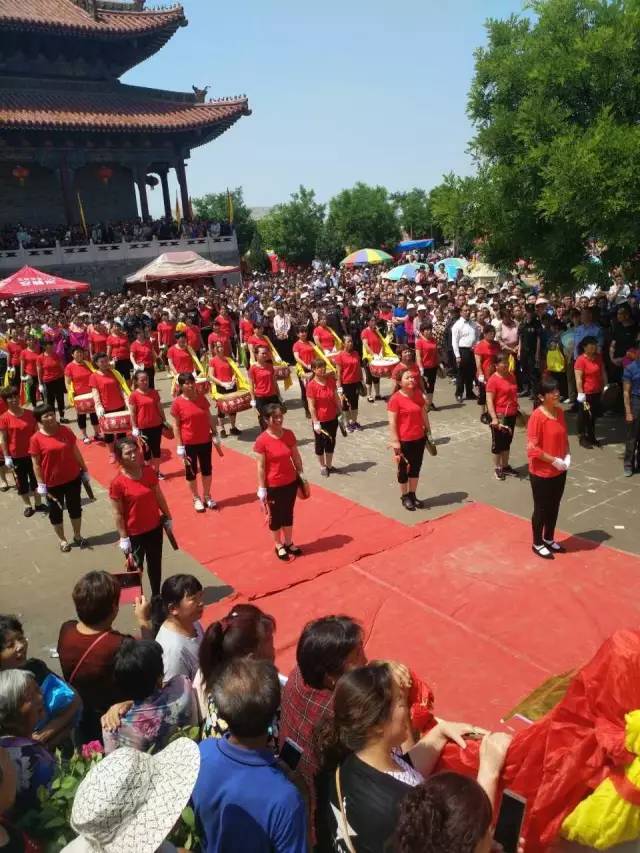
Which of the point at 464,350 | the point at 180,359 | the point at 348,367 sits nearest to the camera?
the point at 348,367

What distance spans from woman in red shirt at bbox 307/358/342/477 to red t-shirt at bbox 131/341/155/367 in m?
5.11

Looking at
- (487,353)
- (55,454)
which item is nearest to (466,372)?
(487,353)

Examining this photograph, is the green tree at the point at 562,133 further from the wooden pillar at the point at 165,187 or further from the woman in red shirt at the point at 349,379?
the wooden pillar at the point at 165,187

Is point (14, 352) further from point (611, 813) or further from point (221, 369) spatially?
point (611, 813)

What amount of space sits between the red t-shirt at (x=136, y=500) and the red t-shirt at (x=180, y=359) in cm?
666

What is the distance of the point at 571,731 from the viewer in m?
2.31

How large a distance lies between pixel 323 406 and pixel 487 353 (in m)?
3.28

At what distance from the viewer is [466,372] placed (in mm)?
12531

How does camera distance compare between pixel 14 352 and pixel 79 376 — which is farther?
pixel 14 352

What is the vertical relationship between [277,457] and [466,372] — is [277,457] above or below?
above

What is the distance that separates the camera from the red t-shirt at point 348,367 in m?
10.9

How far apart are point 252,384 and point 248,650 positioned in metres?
7.94

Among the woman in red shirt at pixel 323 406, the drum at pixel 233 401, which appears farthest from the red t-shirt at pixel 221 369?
the woman in red shirt at pixel 323 406

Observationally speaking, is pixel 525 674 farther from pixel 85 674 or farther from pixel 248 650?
pixel 85 674
